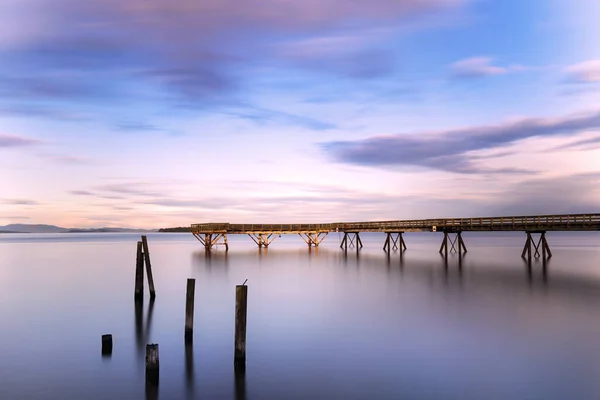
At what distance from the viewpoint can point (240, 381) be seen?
49.7ft

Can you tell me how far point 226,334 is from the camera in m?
21.2

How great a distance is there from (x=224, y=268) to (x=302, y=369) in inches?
1304

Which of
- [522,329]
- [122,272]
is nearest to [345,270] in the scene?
[122,272]

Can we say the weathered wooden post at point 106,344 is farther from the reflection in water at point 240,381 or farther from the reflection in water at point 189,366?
the reflection in water at point 240,381

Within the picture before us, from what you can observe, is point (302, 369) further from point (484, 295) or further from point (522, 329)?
point (484, 295)

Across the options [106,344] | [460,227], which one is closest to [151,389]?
[106,344]

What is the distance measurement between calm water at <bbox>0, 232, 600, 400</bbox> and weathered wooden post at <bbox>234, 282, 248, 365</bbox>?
54 cm

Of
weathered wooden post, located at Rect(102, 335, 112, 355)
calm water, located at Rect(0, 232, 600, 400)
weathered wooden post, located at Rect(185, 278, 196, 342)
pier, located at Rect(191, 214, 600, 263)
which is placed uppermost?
pier, located at Rect(191, 214, 600, 263)

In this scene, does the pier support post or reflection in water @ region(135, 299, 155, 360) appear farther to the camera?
the pier support post

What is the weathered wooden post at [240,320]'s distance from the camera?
49.7ft

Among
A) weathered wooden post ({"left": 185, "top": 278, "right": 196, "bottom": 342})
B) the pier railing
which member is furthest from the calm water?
the pier railing

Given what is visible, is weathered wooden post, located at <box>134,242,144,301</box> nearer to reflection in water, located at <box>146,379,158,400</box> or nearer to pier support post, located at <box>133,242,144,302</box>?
pier support post, located at <box>133,242,144,302</box>

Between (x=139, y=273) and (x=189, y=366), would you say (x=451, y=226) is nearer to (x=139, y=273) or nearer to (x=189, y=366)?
(x=139, y=273)

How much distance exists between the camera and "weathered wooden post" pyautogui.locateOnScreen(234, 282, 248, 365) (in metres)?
Answer: 15.1
